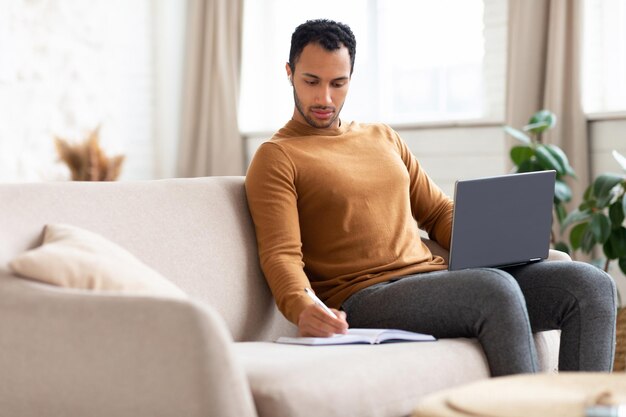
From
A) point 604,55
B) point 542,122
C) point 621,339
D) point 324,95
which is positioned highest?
point 604,55

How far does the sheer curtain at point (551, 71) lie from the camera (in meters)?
4.23

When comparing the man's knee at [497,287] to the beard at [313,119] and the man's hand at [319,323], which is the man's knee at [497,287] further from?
the beard at [313,119]

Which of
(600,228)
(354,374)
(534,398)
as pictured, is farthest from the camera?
(600,228)

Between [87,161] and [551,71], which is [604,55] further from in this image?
[87,161]

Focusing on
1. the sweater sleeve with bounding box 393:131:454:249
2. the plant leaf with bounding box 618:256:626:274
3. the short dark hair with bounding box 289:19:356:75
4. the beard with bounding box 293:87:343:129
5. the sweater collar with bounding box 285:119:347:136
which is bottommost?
the plant leaf with bounding box 618:256:626:274

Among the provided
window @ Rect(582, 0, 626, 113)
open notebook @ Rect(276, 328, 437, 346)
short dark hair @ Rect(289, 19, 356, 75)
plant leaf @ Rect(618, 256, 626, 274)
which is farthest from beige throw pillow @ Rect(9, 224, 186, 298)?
window @ Rect(582, 0, 626, 113)

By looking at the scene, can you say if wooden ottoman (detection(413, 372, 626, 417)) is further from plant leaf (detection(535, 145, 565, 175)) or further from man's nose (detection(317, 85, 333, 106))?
plant leaf (detection(535, 145, 565, 175))

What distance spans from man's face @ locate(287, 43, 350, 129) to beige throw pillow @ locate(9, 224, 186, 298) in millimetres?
733

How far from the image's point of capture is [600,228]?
136 inches

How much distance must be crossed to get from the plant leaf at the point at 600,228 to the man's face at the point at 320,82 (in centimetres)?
139

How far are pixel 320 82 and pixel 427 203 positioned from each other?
458 mm

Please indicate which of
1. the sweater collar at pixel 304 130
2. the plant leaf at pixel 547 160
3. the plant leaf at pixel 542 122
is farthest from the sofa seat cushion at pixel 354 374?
the plant leaf at pixel 542 122

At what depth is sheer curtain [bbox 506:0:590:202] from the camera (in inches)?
166

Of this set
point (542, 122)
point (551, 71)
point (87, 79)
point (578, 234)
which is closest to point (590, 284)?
point (578, 234)
